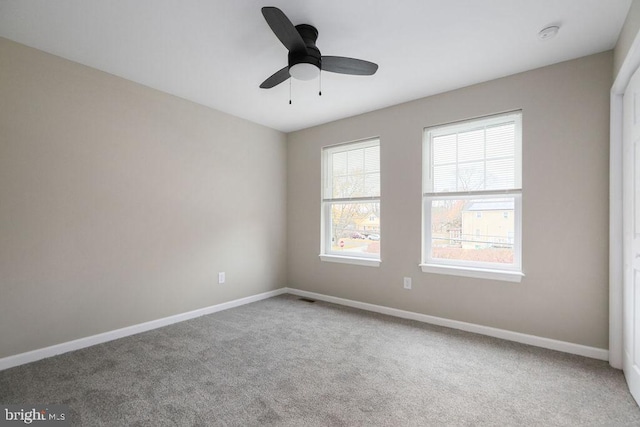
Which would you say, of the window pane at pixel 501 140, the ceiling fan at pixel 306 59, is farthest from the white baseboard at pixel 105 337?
the window pane at pixel 501 140

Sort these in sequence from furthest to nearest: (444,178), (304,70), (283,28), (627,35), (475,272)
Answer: (444,178), (475,272), (304,70), (627,35), (283,28)

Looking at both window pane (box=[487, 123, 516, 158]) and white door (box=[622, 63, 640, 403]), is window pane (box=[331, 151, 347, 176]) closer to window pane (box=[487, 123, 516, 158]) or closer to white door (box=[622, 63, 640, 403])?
window pane (box=[487, 123, 516, 158])

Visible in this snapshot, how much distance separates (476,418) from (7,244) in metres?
3.42

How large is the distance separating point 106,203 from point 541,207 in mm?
3927

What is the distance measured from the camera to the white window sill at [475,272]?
9.19 ft

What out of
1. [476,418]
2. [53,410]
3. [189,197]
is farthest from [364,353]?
[189,197]

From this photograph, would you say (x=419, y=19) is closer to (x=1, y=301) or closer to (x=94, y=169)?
(x=94, y=169)

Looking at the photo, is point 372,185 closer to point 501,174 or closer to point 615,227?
point 501,174

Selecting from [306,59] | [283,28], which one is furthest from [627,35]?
[283,28]

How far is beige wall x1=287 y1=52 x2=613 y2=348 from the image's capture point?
96.7 inches

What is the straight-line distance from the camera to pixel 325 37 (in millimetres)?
2244

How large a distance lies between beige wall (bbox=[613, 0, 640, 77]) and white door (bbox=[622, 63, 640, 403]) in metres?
0.19

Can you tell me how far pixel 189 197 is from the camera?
345 centimetres

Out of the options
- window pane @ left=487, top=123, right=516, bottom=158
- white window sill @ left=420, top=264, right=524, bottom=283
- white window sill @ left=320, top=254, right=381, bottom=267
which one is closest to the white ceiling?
window pane @ left=487, top=123, right=516, bottom=158
